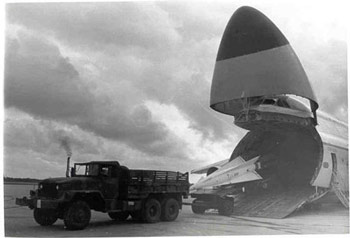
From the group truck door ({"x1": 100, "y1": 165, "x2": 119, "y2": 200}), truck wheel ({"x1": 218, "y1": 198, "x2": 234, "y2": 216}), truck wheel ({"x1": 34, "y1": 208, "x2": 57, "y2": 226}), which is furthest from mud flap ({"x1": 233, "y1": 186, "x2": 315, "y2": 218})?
truck wheel ({"x1": 34, "y1": 208, "x2": 57, "y2": 226})

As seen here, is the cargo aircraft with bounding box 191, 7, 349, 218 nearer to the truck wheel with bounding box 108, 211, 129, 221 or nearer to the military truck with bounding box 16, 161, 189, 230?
the military truck with bounding box 16, 161, 189, 230

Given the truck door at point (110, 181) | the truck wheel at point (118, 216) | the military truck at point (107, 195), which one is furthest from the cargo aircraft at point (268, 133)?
the truck door at point (110, 181)

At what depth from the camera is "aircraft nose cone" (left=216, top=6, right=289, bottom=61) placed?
670 inches

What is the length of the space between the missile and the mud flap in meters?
1.01

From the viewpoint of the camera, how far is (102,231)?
12.4 meters

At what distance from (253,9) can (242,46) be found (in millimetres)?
1825

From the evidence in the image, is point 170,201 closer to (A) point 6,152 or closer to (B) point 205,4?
(A) point 6,152

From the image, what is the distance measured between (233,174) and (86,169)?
7.62 meters

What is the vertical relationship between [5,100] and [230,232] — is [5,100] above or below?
above

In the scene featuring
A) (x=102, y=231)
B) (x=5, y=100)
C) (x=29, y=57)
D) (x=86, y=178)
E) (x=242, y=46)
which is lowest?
(x=102, y=231)

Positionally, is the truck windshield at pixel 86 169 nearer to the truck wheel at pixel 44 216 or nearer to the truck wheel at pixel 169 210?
the truck wheel at pixel 44 216

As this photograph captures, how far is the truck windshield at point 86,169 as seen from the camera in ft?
46.1

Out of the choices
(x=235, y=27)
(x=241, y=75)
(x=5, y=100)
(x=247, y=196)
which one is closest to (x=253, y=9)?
(x=235, y=27)

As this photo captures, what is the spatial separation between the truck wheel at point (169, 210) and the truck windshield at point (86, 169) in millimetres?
2930
